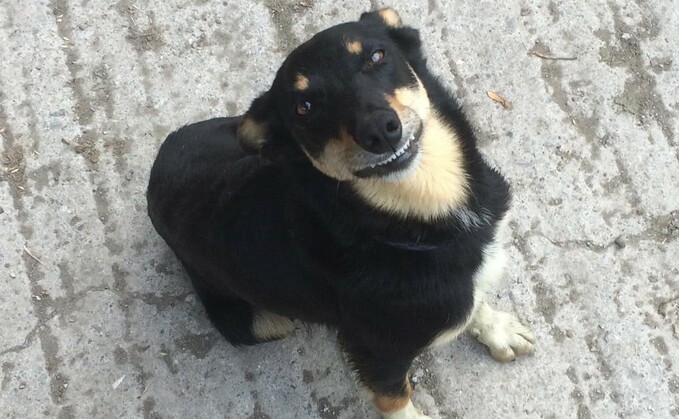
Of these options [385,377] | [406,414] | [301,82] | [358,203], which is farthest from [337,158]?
[406,414]

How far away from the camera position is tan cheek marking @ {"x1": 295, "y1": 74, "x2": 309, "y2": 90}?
246 cm

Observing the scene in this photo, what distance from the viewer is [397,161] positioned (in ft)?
8.02

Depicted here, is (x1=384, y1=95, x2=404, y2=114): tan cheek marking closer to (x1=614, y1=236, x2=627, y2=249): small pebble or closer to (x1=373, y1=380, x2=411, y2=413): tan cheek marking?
(x1=373, y1=380, x2=411, y2=413): tan cheek marking

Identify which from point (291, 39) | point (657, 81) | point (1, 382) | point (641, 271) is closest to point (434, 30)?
point (291, 39)

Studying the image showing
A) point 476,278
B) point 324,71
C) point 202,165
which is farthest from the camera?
point 202,165

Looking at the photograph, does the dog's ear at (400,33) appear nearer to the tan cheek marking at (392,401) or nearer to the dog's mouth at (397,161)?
the dog's mouth at (397,161)

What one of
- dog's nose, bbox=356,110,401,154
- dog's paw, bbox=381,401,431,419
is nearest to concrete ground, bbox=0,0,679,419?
dog's paw, bbox=381,401,431,419

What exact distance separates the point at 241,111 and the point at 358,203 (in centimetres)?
175

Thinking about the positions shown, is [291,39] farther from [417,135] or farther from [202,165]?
[417,135]

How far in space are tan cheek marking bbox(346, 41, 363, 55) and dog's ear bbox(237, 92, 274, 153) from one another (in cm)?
39

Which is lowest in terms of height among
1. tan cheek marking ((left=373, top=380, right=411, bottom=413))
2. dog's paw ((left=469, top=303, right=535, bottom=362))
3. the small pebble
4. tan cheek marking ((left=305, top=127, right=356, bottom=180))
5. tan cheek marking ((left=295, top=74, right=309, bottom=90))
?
tan cheek marking ((left=373, top=380, right=411, bottom=413))

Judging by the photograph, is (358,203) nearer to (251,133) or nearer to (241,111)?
(251,133)

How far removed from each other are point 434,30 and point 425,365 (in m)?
2.00

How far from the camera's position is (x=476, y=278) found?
2807 mm
